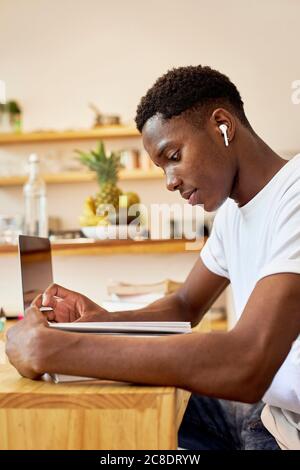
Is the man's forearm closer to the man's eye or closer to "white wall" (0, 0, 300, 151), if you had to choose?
the man's eye

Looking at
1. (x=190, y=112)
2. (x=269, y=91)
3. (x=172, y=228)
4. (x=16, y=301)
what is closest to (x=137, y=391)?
(x=190, y=112)

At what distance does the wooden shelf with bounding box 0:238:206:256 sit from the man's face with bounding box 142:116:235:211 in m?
1.35

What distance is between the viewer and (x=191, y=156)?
107cm

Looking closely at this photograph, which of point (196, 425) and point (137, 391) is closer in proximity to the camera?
point (137, 391)

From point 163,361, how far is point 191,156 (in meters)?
0.41

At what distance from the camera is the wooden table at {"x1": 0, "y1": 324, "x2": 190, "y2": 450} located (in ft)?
2.54

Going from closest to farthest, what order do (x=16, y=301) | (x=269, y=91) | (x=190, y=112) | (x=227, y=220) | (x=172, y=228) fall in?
(x=190, y=112) < (x=227, y=220) < (x=16, y=301) < (x=172, y=228) < (x=269, y=91)

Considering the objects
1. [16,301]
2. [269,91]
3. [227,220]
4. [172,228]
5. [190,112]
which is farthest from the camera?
[269,91]

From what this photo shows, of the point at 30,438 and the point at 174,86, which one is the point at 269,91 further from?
the point at 30,438

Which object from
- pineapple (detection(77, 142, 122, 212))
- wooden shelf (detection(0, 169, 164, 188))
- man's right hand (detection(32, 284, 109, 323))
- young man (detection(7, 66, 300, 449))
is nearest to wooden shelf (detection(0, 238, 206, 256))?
pineapple (detection(77, 142, 122, 212))

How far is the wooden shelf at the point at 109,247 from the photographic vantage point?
2469 millimetres

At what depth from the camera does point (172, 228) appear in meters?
4.30

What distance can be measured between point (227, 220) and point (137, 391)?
0.64m

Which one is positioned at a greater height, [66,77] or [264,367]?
[66,77]
